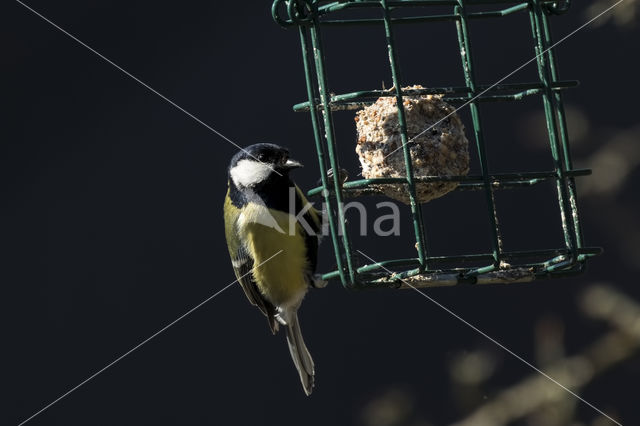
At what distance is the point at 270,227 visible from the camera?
427cm

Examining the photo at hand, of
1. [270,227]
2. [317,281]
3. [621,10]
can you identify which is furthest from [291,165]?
[621,10]

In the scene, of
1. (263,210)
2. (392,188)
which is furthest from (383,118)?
(263,210)

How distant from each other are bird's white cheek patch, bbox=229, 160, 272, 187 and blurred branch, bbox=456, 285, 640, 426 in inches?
54.4

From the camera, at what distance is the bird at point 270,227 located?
168 inches

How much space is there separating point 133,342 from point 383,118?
2.27 metres

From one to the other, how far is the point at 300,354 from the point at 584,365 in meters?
1.88

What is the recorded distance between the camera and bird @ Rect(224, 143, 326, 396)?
426 centimetres

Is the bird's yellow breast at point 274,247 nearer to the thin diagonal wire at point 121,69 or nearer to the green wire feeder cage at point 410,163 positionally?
the green wire feeder cage at point 410,163

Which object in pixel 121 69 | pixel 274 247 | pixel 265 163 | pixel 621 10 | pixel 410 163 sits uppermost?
pixel 121 69

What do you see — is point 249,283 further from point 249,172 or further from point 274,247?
point 249,172

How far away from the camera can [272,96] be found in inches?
214

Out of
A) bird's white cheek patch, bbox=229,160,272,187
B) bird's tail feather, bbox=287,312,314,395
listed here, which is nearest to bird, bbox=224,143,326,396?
bird's white cheek patch, bbox=229,160,272,187

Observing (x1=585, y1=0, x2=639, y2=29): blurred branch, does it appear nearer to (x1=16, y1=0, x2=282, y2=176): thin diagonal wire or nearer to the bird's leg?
the bird's leg

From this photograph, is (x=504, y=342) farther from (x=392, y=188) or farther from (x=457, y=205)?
(x=392, y=188)
